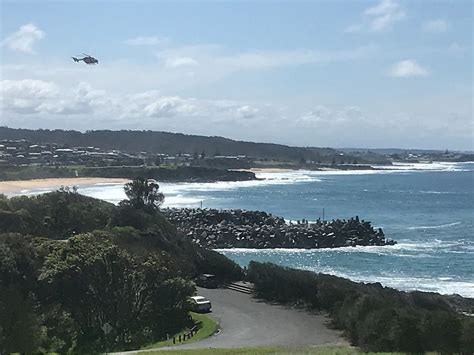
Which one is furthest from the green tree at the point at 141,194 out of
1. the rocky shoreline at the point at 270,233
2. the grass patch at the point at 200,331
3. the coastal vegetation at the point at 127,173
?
the coastal vegetation at the point at 127,173

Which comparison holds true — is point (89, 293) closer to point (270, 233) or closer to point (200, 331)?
point (200, 331)

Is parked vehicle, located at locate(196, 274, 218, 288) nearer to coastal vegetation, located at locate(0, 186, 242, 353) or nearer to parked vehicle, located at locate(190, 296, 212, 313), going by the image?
parked vehicle, located at locate(190, 296, 212, 313)

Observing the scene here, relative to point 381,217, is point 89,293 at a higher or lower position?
higher

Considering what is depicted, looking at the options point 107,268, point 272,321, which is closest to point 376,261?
point 272,321

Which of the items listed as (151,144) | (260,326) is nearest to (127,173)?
(260,326)

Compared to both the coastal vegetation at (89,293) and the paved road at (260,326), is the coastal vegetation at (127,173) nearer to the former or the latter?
the paved road at (260,326)

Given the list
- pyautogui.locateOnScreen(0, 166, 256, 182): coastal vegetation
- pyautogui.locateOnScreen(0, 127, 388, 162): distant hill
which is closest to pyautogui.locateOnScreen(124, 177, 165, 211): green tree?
pyautogui.locateOnScreen(0, 166, 256, 182): coastal vegetation
